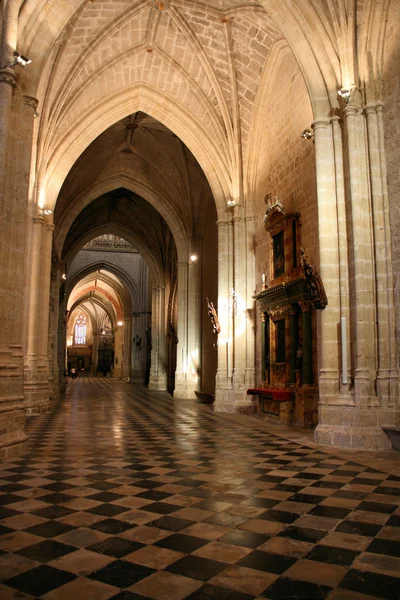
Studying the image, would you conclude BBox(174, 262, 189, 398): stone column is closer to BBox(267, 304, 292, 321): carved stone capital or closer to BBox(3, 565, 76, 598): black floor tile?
BBox(267, 304, 292, 321): carved stone capital

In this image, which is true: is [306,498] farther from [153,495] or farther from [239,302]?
[239,302]

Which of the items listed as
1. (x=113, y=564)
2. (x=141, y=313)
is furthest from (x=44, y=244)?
(x=141, y=313)

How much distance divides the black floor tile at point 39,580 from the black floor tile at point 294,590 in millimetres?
1094

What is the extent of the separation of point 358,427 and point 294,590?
548cm

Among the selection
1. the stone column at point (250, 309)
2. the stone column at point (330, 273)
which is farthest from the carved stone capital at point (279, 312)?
the stone column at point (330, 273)

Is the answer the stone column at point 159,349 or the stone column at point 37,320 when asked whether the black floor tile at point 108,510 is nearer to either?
the stone column at point 37,320

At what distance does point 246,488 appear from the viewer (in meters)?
5.05

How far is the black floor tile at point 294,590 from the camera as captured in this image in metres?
2.58

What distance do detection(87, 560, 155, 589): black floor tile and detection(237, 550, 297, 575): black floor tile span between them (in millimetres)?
585

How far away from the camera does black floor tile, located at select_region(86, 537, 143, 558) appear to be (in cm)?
321

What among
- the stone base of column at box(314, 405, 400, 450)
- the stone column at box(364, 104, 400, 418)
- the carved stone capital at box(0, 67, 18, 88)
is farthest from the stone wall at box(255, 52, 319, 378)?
the carved stone capital at box(0, 67, 18, 88)

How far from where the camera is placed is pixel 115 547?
3.31 m

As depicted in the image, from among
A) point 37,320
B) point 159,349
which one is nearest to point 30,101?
point 37,320

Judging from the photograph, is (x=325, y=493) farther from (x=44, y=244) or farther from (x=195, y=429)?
(x=44, y=244)
